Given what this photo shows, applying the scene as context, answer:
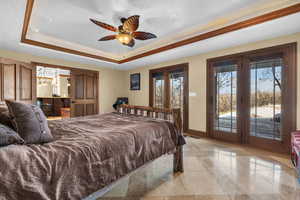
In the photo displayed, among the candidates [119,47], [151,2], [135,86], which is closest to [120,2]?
[151,2]

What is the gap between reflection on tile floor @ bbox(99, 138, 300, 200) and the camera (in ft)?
5.23

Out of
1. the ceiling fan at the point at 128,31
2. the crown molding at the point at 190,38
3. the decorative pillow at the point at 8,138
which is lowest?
the decorative pillow at the point at 8,138

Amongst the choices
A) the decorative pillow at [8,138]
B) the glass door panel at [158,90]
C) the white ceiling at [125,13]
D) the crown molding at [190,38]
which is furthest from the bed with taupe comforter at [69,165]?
the glass door panel at [158,90]

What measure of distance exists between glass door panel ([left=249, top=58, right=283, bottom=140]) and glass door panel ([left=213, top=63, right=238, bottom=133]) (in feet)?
1.17

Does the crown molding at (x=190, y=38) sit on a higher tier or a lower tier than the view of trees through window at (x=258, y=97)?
higher

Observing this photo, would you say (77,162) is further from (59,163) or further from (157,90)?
(157,90)

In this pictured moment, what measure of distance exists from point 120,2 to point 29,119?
6.44ft

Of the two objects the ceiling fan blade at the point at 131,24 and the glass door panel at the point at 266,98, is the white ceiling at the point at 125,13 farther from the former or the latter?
the glass door panel at the point at 266,98

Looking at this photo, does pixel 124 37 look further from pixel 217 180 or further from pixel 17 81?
pixel 17 81

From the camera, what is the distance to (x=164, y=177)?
1.96 meters

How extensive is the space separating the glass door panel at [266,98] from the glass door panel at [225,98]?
1.17 ft

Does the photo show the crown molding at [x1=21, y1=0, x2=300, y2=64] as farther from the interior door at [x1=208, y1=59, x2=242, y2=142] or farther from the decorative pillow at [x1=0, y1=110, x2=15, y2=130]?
the decorative pillow at [x1=0, y1=110, x2=15, y2=130]

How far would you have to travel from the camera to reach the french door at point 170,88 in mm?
4266

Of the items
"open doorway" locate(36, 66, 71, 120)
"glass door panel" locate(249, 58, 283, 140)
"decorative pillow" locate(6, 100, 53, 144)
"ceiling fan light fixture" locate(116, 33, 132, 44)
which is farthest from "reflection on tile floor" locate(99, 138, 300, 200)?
"open doorway" locate(36, 66, 71, 120)
